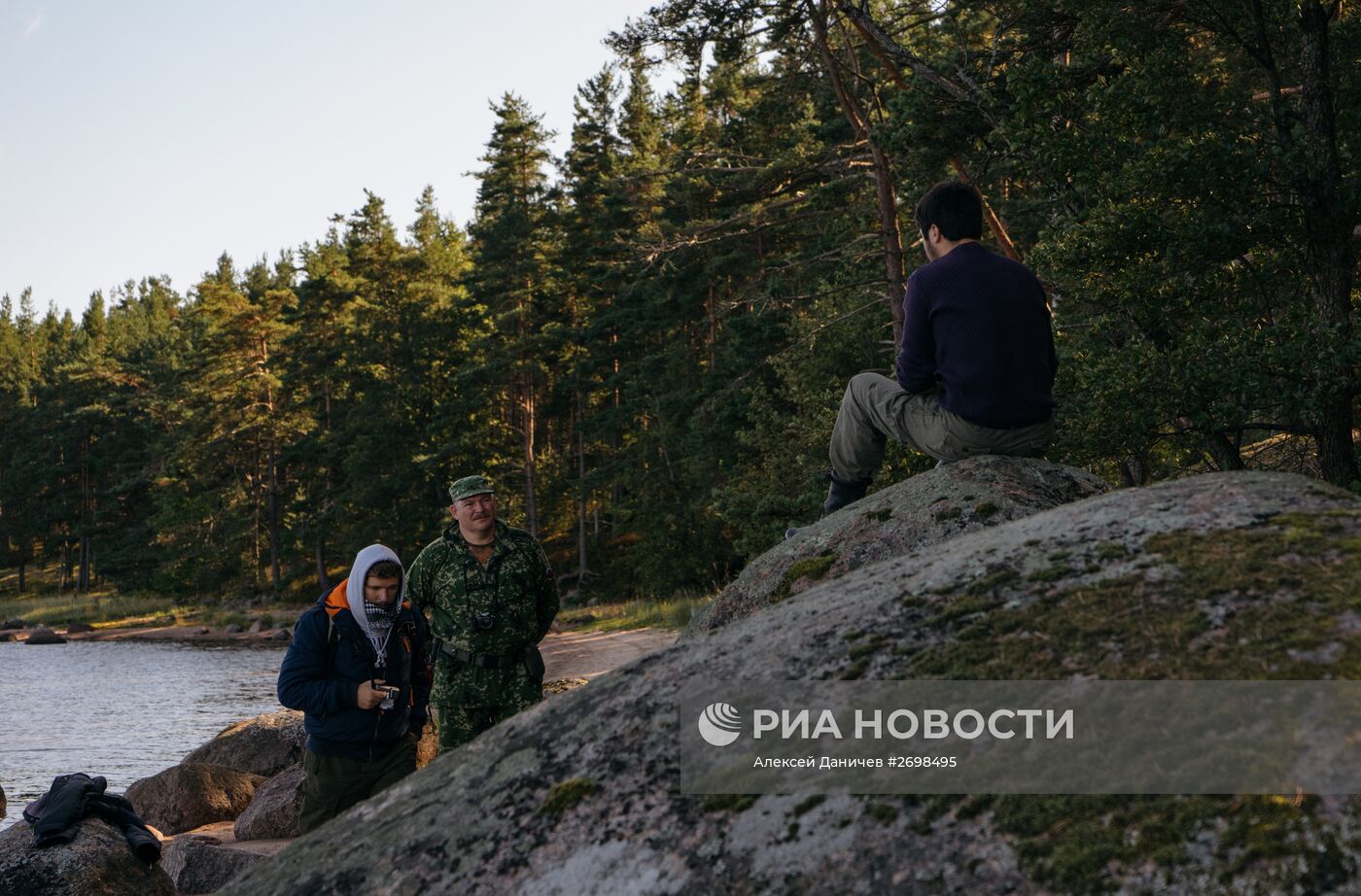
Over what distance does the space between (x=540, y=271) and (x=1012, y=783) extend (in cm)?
4138

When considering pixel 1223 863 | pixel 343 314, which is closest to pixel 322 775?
pixel 1223 863

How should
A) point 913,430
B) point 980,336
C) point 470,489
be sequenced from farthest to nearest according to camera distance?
point 470,489, point 913,430, point 980,336

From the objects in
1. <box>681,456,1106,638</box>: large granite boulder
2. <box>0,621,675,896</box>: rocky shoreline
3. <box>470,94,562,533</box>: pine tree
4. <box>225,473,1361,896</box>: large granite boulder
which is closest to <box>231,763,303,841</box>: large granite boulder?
<box>0,621,675,896</box>: rocky shoreline

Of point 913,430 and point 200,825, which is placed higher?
point 913,430

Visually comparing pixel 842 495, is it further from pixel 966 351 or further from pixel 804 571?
pixel 966 351

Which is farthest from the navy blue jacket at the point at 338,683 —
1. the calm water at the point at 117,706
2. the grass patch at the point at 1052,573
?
the calm water at the point at 117,706

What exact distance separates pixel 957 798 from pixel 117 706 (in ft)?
91.5

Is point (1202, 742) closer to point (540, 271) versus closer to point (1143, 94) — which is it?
point (1143, 94)

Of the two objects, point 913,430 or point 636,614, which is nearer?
point 913,430

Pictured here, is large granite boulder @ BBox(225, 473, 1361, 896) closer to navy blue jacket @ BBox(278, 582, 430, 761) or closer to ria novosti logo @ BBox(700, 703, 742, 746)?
ria novosti logo @ BBox(700, 703, 742, 746)

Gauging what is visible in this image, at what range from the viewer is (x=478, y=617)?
20.1ft

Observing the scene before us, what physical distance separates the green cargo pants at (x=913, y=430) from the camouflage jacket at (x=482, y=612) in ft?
5.93

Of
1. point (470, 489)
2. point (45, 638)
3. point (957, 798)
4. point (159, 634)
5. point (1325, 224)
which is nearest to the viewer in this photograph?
point (957, 798)

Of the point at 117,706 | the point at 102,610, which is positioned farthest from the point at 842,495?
the point at 102,610
